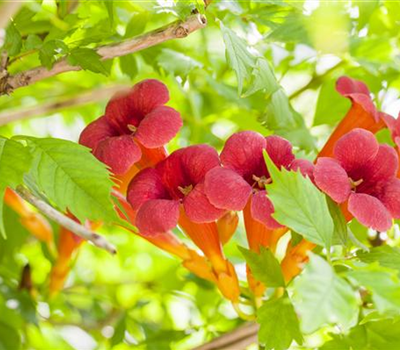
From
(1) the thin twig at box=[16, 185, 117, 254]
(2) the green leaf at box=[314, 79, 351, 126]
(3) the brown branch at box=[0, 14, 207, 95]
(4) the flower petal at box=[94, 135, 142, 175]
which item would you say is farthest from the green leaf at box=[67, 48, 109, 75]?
(2) the green leaf at box=[314, 79, 351, 126]

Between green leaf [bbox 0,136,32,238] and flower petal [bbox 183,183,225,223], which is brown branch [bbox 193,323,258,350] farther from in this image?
green leaf [bbox 0,136,32,238]

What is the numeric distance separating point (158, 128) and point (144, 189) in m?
0.11

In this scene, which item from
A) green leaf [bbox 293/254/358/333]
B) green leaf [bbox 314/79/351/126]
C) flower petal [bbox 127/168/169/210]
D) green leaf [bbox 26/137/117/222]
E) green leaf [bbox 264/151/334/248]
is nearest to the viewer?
green leaf [bbox 293/254/358/333]

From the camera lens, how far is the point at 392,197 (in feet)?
3.84

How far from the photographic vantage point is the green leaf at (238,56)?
1.19 metres

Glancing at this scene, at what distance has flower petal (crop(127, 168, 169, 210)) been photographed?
3.99 feet

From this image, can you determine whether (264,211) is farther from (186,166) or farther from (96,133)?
(96,133)

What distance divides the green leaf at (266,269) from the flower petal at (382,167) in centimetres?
19

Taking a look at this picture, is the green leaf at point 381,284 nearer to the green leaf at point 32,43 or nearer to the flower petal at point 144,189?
the flower petal at point 144,189

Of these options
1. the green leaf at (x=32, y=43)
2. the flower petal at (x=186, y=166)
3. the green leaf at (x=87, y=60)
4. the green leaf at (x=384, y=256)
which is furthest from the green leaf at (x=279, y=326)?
the green leaf at (x=32, y=43)

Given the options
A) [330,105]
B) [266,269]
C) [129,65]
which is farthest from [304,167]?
[330,105]

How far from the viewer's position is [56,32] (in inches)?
53.6

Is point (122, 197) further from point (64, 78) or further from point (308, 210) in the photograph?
point (64, 78)

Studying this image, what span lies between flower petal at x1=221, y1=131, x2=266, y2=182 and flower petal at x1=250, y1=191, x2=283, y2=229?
3.0 inches
